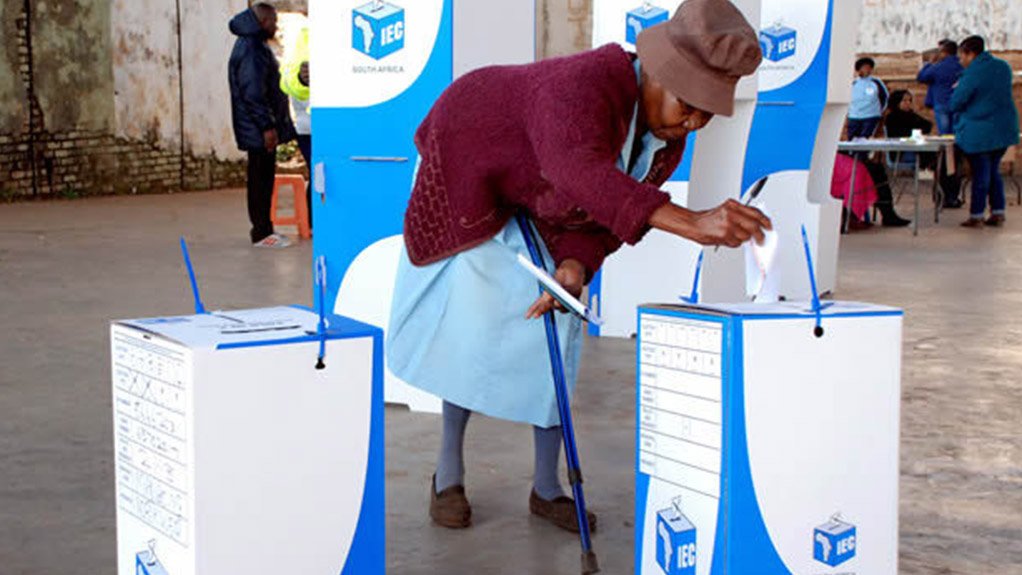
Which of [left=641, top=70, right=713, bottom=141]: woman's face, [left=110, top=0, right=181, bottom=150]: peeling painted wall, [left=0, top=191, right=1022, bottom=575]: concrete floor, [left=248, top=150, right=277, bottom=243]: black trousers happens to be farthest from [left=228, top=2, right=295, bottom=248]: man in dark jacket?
[left=641, top=70, right=713, bottom=141]: woman's face

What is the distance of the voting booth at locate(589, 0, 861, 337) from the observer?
544cm

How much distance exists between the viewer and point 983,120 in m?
10.3

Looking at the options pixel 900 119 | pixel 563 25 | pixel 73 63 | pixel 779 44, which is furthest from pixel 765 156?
pixel 563 25

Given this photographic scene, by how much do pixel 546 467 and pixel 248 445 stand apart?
48.0 inches

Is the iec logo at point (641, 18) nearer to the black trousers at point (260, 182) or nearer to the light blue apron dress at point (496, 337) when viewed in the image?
the light blue apron dress at point (496, 337)

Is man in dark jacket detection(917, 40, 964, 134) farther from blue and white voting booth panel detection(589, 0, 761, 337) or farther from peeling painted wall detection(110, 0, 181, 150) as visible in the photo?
blue and white voting booth panel detection(589, 0, 761, 337)

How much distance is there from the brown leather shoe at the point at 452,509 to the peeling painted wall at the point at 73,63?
9971 mm

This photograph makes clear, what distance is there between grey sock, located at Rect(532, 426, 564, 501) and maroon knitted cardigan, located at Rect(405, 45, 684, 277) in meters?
0.48

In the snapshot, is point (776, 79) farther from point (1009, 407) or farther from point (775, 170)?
point (1009, 407)

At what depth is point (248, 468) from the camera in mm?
1966

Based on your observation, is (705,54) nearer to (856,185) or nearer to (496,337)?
(496,337)

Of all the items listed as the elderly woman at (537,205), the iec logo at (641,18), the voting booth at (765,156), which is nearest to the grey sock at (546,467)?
the elderly woman at (537,205)

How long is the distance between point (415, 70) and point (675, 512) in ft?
7.36

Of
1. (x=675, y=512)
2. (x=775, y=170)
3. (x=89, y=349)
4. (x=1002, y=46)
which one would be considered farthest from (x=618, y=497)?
(x=1002, y=46)
